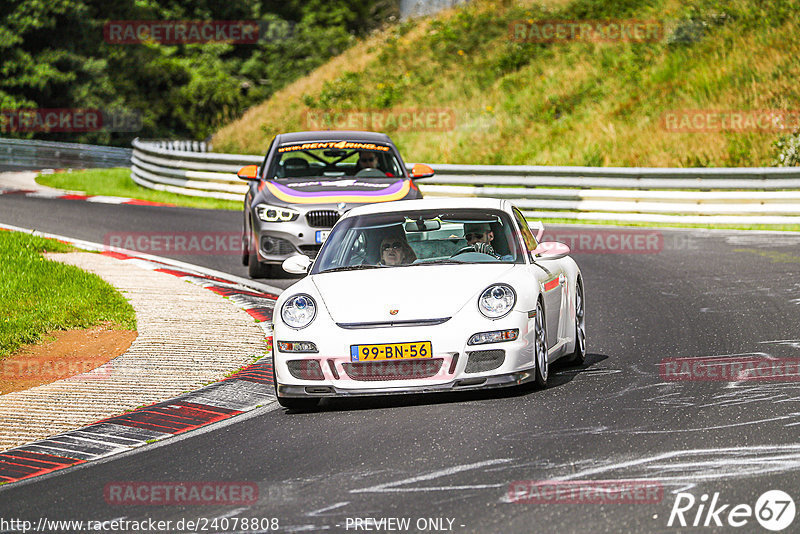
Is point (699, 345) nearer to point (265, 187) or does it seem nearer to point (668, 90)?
point (265, 187)

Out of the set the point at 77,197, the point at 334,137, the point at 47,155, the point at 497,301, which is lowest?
the point at 47,155

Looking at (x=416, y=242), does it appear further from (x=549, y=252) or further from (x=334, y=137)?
(x=334, y=137)

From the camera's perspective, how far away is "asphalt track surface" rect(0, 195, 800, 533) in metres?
5.71

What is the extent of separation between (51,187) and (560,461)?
26.0 m

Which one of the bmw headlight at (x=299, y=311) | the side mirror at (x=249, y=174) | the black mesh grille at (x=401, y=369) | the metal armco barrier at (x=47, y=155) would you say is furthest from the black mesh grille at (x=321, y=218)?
the metal armco barrier at (x=47, y=155)

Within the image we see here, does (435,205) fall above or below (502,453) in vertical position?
above

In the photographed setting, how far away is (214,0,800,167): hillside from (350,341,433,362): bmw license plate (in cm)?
1810

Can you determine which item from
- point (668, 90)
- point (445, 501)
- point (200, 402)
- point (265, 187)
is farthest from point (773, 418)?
point (668, 90)

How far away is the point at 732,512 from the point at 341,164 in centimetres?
1100

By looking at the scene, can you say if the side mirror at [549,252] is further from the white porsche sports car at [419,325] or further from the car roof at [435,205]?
the car roof at [435,205]

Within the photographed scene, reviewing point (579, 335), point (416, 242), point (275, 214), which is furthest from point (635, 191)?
point (416, 242)

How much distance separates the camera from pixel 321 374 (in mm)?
8133

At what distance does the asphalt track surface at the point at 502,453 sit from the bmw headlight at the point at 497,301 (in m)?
0.60

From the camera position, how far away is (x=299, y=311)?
8367 millimetres
